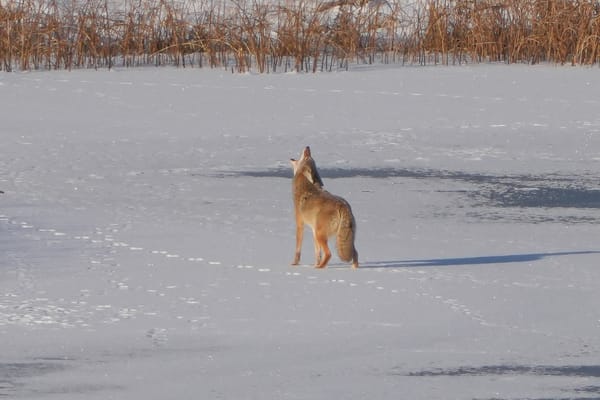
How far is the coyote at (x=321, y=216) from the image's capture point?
689 centimetres

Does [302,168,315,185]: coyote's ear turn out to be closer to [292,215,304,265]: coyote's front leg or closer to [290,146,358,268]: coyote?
[290,146,358,268]: coyote

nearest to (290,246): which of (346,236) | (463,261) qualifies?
(346,236)

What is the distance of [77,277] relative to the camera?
6.73 meters

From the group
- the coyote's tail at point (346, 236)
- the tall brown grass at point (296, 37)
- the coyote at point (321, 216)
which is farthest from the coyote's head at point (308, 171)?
the tall brown grass at point (296, 37)

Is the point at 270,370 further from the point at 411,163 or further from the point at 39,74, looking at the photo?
the point at 39,74

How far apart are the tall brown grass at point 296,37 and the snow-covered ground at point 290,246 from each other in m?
2.10

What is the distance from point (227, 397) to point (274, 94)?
973 centimetres

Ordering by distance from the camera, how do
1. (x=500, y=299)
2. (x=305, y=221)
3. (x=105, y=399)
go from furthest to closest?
(x=305, y=221), (x=500, y=299), (x=105, y=399)

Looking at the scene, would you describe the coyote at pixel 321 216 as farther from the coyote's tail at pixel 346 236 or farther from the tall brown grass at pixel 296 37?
the tall brown grass at pixel 296 37

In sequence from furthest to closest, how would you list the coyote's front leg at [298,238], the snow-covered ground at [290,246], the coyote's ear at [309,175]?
the coyote's ear at [309,175], the coyote's front leg at [298,238], the snow-covered ground at [290,246]

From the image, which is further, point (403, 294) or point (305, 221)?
point (305, 221)

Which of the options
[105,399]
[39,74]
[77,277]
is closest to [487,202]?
[77,277]

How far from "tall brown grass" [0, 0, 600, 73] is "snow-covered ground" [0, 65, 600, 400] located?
2103mm

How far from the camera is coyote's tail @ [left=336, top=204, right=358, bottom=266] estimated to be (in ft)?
22.5
